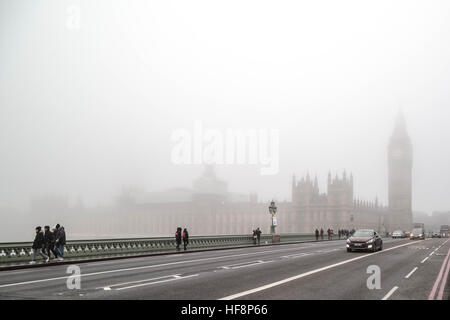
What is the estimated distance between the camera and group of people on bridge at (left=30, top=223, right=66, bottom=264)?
2277 cm

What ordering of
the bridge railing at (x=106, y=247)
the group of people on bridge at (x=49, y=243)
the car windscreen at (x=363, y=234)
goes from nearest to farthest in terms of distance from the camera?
1. the bridge railing at (x=106, y=247)
2. the group of people on bridge at (x=49, y=243)
3. the car windscreen at (x=363, y=234)

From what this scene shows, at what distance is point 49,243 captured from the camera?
77.9 ft

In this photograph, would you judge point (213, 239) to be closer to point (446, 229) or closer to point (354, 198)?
point (446, 229)

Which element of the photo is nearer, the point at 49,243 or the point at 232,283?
the point at 232,283

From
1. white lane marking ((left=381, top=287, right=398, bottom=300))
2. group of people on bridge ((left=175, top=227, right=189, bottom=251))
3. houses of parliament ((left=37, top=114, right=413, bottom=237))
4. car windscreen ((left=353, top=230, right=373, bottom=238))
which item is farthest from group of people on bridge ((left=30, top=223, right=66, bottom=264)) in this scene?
houses of parliament ((left=37, top=114, right=413, bottom=237))

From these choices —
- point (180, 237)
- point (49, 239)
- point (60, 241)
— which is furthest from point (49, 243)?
point (180, 237)

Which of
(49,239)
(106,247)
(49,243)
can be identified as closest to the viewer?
(49,239)

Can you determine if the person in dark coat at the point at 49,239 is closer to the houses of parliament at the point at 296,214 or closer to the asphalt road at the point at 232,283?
the asphalt road at the point at 232,283

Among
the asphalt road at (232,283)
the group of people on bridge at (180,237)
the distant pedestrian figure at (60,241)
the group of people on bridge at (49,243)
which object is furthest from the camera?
the group of people on bridge at (180,237)

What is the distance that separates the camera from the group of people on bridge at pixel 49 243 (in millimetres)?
22766

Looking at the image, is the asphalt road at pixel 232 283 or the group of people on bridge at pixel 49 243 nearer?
the asphalt road at pixel 232 283

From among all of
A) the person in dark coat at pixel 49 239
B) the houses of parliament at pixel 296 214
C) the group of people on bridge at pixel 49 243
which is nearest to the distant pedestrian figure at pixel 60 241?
the group of people on bridge at pixel 49 243

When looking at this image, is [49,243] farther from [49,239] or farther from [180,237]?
[180,237]

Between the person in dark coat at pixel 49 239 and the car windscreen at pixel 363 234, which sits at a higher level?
the person in dark coat at pixel 49 239
